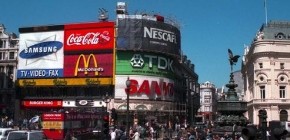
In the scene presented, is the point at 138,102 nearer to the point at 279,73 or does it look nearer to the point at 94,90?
the point at 94,90

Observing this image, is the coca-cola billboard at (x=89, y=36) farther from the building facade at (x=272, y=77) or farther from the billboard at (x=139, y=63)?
the building facade at (x=272, y=77)

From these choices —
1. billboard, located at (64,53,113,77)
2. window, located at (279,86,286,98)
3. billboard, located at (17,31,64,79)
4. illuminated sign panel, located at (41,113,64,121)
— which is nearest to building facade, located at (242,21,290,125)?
window, located at (279,86,286,98)

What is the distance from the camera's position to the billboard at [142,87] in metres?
74.9

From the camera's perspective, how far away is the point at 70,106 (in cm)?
7806

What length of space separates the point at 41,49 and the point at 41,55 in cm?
101

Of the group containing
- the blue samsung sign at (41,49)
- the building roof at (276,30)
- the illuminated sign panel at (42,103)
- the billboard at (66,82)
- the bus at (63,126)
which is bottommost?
the bus at (63,126)

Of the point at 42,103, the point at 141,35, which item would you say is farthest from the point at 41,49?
the point at 141,35

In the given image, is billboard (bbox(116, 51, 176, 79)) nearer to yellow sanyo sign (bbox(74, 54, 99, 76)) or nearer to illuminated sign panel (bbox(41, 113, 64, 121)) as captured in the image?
yellow sanyo sign (bbox(74, 54, 99, 76))

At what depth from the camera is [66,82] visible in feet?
254

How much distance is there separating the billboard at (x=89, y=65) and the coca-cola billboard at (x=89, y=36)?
51.2 inches

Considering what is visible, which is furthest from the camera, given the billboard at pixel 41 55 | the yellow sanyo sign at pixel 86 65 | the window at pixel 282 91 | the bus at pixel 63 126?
the window at pixel 282 91

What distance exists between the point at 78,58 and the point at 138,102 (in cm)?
1220

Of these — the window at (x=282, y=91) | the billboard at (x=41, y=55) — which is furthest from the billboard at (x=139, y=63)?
the window at (x=282, y=91)

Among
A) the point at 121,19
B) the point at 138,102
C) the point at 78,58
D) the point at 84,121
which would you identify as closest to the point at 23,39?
the point at 78,58
